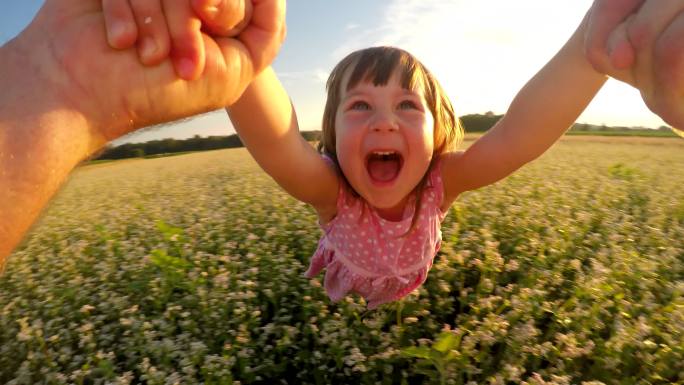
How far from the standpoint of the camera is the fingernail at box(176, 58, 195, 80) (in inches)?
39.4

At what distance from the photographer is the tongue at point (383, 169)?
263cm

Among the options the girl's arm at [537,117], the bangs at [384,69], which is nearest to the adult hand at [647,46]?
the girl's arm at [537,117]

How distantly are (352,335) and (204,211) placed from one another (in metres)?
3.98

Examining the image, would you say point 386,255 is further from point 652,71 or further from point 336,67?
point 652,71

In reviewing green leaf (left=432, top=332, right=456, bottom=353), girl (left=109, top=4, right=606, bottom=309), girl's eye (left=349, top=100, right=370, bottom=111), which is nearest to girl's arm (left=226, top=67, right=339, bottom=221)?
girl (left=109, top=4, right=606, bottom=309)

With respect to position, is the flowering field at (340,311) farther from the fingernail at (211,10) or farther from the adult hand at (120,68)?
the fingernail at (211,10)

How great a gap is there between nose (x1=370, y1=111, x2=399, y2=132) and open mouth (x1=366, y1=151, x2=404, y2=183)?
0.75 feet

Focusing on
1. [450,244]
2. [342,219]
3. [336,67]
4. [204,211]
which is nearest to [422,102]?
[336,67]

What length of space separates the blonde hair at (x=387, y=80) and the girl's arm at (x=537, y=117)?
0.79ft

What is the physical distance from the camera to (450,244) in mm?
3896

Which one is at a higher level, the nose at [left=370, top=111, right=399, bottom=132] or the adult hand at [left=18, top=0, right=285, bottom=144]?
the adult hand at [left=18, top=0, right=285, bottom=144]

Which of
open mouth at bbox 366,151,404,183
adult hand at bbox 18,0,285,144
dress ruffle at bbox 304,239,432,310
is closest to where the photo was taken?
adult hand at bbox 18,0,285,144

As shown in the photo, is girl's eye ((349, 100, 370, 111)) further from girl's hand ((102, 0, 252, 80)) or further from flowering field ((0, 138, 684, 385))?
girl's hand ((102, 0, 252, 80))

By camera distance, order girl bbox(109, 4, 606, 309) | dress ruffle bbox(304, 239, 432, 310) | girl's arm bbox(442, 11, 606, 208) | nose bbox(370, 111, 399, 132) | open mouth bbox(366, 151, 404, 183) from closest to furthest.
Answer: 1. girl's arm bbox(442, 11, 606, 208)
2. girl bbox(109, 4, 606, 309)
3. nose bbox(370, 111, 399, 132)
4. open mouth bbox(366, 151, 404, 183)
5. dress ruffle bbox(304, 239, 432, 310)
